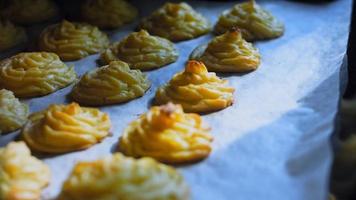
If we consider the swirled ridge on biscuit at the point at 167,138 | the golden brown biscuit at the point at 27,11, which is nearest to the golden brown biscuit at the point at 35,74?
the swirled ridge on biscuit at the point at 167,138

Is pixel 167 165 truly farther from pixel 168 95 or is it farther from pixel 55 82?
pixel 55 82

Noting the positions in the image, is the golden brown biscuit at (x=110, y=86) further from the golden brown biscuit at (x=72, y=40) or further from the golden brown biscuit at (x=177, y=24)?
the golden brown biscuit at (x=177, y=24)

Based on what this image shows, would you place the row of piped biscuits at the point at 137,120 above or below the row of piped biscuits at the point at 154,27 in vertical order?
above

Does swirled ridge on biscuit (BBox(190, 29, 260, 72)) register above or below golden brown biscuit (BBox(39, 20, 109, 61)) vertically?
above

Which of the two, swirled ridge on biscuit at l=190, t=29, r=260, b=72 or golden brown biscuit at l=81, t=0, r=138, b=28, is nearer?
swirled ridge on biscuit at l=190, t=29, r=260, b=72

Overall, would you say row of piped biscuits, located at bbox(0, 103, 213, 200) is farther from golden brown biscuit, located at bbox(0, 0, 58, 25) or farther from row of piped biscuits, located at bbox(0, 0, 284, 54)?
golden brown biscuit, located at bbox(0, 0, 58, 25)

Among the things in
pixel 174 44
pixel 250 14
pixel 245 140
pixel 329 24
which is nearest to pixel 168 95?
pixel 245 140

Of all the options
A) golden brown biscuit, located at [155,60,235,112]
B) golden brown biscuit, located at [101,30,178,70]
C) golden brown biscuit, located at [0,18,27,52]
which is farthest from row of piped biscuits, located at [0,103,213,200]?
golden brown biscuit, located at [0,18,27,52]
